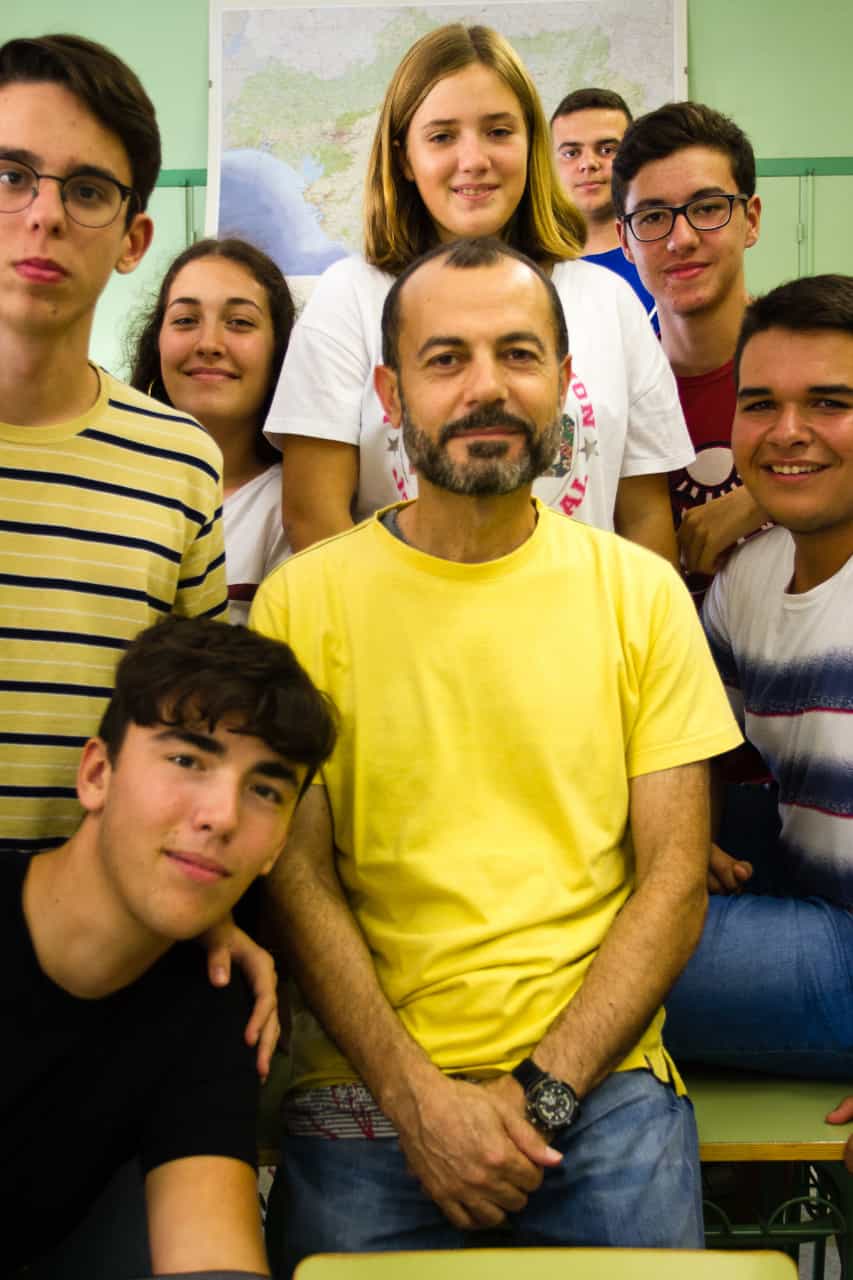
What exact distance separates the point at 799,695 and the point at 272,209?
3.36 metres

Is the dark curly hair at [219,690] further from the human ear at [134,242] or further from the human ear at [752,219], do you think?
the human ear at [752,219]

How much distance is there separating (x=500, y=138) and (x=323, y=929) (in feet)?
4.18

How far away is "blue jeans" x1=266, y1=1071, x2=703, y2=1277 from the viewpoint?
145cm

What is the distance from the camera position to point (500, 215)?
2084mm

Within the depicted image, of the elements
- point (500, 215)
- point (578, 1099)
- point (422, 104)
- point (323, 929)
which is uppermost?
point (422, 104)

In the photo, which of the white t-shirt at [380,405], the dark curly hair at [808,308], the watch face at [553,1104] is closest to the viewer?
the watch face at [553,1104]

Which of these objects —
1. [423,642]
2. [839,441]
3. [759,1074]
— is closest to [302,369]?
[423,642]

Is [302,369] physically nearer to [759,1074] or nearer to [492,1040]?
[492,1040]

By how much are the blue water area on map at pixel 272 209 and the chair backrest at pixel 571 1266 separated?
4074mm

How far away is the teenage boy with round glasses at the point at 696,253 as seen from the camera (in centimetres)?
232

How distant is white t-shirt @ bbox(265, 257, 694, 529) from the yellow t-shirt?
410 mm

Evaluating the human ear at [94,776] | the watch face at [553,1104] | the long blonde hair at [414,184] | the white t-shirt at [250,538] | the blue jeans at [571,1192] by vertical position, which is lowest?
the blue jeans at [571,1192]

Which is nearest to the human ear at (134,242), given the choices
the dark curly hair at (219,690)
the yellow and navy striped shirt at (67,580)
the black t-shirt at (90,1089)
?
the yellow and navy striped shirt at (67,580)

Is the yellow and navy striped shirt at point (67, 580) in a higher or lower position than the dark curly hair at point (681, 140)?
lower
